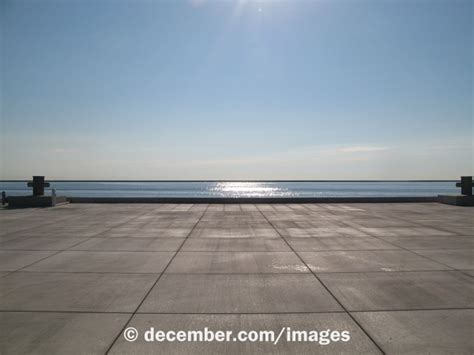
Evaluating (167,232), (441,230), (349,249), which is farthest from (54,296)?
(441,230)

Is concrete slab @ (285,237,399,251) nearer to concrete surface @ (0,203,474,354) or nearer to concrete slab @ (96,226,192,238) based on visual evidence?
concrete surface @ (0,203,474,354)

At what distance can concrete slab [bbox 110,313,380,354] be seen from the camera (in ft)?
11.8

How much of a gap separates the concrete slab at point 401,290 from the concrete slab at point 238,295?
33 cm

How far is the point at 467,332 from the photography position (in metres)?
3.94

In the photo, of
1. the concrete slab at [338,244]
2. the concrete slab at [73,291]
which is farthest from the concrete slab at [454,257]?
the concrete slab at [73,291]

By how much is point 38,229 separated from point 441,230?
43.8ft

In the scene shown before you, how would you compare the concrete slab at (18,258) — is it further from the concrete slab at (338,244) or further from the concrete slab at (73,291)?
the concrete slab at (338,244)

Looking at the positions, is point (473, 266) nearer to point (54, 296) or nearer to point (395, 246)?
point (395, 246)

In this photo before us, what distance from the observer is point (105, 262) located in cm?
702

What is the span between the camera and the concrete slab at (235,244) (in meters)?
8.23

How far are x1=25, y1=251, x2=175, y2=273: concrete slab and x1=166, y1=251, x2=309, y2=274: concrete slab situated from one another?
0.40 metres

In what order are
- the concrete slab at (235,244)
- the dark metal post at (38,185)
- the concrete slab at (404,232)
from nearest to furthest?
the concrete slab at (235,244), the concrete slab at (404,232), the dark metal post at (38,185)

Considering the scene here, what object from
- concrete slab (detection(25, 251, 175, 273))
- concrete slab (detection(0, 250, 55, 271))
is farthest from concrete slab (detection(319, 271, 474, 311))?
concrete slab (detection(0, 250, 55, 271))

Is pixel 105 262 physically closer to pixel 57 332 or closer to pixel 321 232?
pixel 57 332
